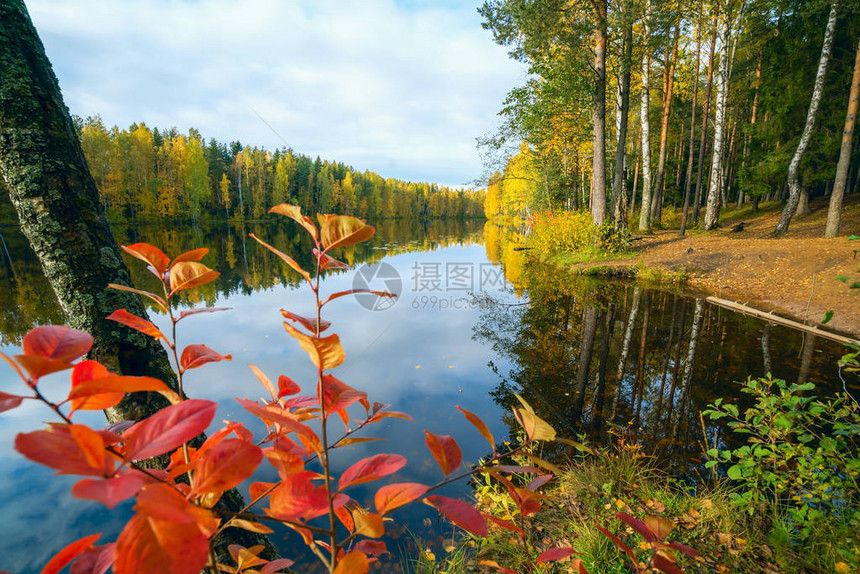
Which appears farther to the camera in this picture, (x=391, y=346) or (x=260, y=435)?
(x=391, y=346)

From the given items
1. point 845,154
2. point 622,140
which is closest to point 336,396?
point 622,140

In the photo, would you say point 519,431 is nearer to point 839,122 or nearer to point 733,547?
point 733,547

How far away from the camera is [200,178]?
1713 inches

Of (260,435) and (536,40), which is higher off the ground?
(536,40)

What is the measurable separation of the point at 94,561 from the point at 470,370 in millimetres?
5540

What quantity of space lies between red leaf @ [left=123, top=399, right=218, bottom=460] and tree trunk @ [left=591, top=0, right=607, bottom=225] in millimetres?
13010

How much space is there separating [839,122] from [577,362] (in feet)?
55.8

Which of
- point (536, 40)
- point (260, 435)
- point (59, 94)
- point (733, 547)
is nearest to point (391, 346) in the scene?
point (260, 435)

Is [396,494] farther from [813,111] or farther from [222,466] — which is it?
[813,111]

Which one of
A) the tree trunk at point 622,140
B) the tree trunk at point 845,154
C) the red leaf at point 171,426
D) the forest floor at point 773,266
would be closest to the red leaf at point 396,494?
the red leaf at point 171,426

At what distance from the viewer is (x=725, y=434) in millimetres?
3887

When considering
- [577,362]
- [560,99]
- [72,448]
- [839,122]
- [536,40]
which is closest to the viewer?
[72,448]

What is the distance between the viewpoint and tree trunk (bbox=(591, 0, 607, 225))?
34.2 feet

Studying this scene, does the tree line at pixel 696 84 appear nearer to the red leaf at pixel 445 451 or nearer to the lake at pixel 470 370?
the lake at pixel 470 370
